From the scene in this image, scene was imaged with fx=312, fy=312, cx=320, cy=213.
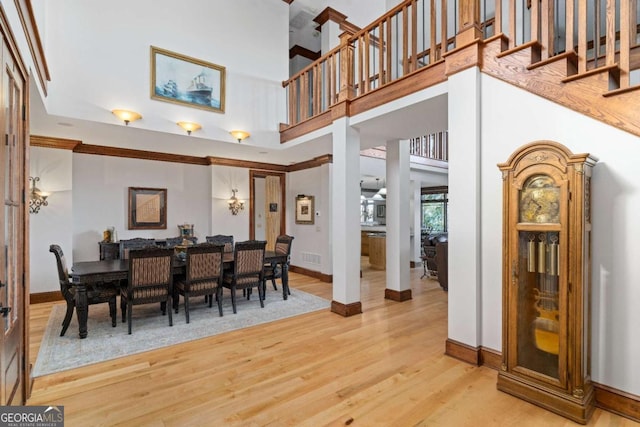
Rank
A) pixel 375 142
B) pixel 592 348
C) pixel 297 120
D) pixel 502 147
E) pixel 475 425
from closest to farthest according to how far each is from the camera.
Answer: pixel 475 425 → pixel 592 348 → pixel 502 147 → pixel 375 142 → pixel 297 120

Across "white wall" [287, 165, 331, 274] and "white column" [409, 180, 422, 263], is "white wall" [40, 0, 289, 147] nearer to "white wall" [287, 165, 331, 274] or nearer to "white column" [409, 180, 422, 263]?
"white wall" [287, 165, 331, 274]

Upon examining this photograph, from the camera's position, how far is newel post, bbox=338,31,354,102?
412 cm

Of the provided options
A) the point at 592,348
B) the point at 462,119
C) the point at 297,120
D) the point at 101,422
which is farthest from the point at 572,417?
the point at 297,120

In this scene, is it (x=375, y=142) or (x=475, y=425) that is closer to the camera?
(x=475, y=425)

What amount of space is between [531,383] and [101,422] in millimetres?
2894

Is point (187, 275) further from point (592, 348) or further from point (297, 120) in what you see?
point (592, 348)

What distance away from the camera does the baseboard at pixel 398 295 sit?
479cm

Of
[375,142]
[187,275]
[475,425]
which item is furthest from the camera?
[375,142]

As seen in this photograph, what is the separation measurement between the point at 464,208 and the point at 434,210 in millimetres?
9281

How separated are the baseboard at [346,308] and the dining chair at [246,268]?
1080mm

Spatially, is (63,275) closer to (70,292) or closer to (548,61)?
(70,292)

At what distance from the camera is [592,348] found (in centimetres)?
216

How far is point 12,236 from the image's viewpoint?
193cm

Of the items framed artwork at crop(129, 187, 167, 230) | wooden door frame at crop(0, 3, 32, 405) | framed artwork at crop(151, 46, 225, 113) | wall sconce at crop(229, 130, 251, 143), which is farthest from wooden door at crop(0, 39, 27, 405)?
framed artwork at crop(129, 187, 167, 230)
